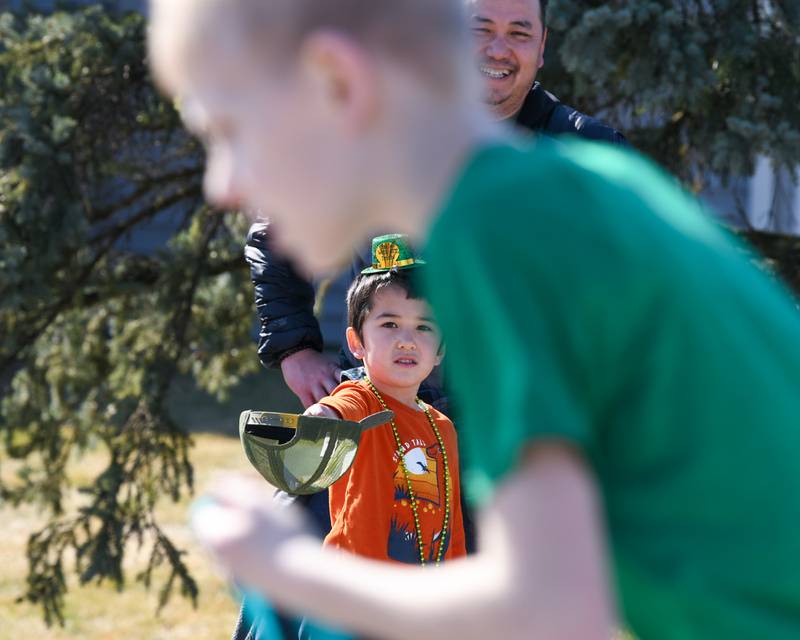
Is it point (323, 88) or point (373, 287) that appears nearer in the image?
point (323, 88)

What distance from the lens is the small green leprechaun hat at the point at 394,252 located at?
3408 millimetres

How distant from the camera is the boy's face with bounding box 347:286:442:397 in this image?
338 centimetres

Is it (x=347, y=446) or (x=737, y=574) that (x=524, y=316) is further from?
(x=347, y=446)

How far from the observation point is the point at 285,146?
119 cm

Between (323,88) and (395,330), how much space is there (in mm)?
2277

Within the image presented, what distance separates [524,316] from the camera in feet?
3.55

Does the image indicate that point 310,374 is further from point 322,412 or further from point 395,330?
point 322,412

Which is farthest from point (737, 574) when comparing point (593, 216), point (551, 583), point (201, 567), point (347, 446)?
point (201, 567)

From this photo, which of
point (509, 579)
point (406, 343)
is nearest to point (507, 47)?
point (406, 343)

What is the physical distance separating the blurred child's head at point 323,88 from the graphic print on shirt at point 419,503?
2082 mm

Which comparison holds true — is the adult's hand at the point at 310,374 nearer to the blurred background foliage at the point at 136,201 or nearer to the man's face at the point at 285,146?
the blurred background foliage at the point at 136,201

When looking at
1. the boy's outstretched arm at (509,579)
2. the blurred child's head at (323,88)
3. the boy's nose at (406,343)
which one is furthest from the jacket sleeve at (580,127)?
the boy's outstretched arm at (509,579)

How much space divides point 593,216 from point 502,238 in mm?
81

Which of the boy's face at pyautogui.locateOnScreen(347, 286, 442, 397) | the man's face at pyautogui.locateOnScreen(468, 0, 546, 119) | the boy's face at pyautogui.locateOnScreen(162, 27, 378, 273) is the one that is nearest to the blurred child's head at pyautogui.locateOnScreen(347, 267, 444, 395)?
the boy's face at pyautogui.locateOnScreen(347, 286, 442, 397)
